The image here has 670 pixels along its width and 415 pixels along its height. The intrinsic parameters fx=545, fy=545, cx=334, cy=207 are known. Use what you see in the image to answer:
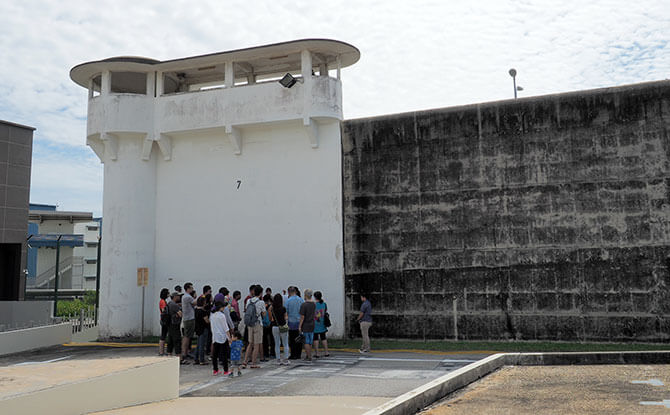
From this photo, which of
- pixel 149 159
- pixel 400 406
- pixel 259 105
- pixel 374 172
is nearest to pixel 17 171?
pixel 149 159

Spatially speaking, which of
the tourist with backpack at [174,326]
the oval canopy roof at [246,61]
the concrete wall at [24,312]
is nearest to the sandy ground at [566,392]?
the tourist with backpack at [174,326]

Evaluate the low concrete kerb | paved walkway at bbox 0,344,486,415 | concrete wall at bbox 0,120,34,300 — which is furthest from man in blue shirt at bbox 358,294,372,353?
Answer: concrete wall at bbox 0,120,34,300

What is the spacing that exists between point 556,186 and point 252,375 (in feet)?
29.5

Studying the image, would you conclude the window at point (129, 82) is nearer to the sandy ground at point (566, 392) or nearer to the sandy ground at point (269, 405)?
the sandy ground at point (269, 405)

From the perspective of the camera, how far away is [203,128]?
17.2m

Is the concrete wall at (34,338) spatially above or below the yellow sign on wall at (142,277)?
below

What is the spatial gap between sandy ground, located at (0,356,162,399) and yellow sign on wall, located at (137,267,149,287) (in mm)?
8101

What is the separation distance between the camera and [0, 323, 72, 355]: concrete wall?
15.5m

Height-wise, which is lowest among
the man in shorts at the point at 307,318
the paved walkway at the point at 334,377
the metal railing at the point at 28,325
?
the paved walkway at the point at 334,377

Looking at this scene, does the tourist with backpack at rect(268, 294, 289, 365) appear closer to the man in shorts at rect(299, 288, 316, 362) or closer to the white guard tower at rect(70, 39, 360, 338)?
the man in shorts at rect(299, 288, 316, 362)

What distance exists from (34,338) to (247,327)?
855 centimetres

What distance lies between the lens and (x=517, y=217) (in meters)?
14.4

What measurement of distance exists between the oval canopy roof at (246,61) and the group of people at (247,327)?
7665 millimetres

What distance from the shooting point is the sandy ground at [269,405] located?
7602 millimetres
